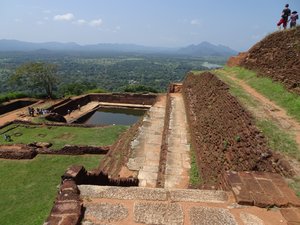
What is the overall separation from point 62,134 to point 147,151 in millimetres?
7866

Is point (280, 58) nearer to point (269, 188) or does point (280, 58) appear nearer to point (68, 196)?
point (269, 188)

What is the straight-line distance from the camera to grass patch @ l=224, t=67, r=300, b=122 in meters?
7.60

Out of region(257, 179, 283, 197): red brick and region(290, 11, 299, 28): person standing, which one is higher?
region(290, 11, 299, 28): person standing

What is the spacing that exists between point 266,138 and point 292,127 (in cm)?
115

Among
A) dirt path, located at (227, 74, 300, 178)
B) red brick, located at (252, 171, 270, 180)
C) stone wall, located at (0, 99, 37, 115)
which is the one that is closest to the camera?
red brick, located at (252, 171, 270, 180)


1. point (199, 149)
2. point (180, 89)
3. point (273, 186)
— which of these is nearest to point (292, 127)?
point (273, 186)

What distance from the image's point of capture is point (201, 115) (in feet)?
36.4

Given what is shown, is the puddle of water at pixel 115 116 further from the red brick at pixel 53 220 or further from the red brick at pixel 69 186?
the red brick at pixel 53 220

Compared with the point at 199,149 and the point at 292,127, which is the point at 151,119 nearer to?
the point at 199,149

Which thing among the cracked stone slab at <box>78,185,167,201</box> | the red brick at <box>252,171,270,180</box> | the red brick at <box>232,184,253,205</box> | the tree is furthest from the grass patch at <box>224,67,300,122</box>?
the tree

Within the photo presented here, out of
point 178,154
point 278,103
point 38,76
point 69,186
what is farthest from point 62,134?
point 38,76

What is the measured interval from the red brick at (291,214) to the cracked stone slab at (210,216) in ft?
2.32

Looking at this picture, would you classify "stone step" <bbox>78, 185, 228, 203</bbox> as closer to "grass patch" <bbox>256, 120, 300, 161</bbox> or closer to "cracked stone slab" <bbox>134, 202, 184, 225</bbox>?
"cracked stone slab" <bbox>134, 202, 184, 225</bbox>

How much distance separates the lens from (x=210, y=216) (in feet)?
12.1
